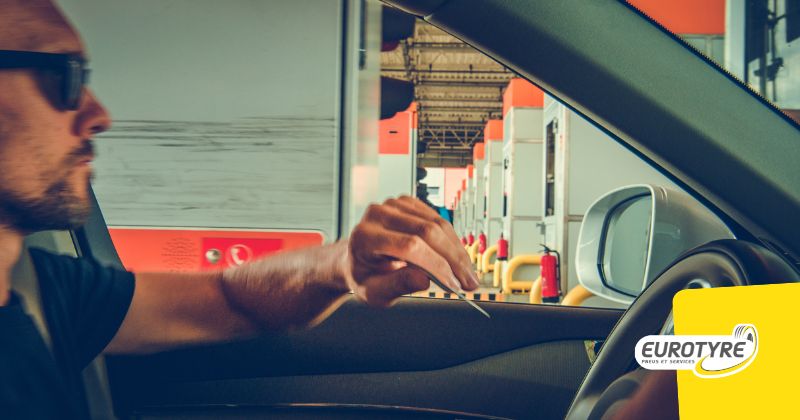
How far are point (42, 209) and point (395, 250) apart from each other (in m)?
0.43

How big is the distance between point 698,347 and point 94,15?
1709mm

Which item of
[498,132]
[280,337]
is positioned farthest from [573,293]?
[498,132]

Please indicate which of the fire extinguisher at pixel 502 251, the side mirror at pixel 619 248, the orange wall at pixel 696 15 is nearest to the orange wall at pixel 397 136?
the fire extinguisher at pixel 502 251

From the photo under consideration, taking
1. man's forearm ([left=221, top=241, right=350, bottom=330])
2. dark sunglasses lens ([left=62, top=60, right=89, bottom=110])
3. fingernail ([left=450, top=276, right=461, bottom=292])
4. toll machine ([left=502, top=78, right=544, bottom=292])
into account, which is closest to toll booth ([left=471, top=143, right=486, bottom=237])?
toll machine ([left=502, top=78, right=544, bottom=292])

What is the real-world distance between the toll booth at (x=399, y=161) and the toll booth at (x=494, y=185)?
7.02 ft

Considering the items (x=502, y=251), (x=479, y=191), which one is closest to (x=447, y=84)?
(x=479, y=191)

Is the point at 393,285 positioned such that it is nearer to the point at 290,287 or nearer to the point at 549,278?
the point at 290,287

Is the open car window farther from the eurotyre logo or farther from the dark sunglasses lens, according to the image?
the eurotyre logo

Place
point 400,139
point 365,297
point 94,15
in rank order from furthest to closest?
point 400,139 < point 94,15 < point 365,297

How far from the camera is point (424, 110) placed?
26469 mm

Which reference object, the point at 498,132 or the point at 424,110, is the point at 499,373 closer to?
the point at 498,132

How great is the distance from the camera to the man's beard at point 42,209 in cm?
79

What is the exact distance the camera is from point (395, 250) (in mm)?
688

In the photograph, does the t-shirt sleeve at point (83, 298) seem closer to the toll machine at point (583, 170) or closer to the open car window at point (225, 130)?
the open car window at point (225, 130)
